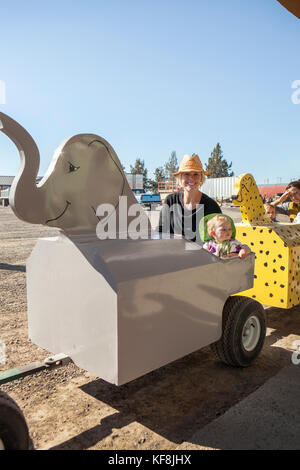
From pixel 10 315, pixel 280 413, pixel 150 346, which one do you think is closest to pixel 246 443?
pixel 280 413

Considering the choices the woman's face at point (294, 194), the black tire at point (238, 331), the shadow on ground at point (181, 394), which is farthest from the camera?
the woman's face at point (294, 194)

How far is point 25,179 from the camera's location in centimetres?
176

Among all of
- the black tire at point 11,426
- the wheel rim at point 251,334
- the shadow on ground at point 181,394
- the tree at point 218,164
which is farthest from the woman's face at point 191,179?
the tree at point 218,164

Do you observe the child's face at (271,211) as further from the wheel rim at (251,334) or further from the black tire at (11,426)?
the black tire at (11,426)

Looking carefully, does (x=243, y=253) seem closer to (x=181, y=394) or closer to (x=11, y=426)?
(x=181, y=394)

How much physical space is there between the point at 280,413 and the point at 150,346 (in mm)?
940

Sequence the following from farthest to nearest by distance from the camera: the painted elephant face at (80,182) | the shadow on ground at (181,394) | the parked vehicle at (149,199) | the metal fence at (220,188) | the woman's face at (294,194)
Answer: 1. the metal fence at (220,188)
2. the parked vehicle at (149,199)
3. the woman's face at (294,194)
4. the shadow on ground at (181,394)
5. the painted elephant face at (80,182)

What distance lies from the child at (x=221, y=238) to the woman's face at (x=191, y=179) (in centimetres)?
35

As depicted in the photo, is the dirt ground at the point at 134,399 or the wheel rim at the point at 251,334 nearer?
the dirt ground at the point at 134,399

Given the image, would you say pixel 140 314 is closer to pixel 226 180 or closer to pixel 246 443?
pixel 246 443

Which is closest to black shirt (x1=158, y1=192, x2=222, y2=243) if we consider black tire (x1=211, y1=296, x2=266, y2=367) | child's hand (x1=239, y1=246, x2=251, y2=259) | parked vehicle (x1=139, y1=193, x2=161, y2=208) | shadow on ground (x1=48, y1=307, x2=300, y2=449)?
child's hand (x1=239, y1=246, x2=251, y2=259)

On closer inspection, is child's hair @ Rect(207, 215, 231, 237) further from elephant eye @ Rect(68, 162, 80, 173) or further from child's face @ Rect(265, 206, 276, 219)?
child's face @ Rect(265, 206, 276, 219)

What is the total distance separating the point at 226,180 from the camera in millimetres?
45844

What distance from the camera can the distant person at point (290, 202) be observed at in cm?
446
